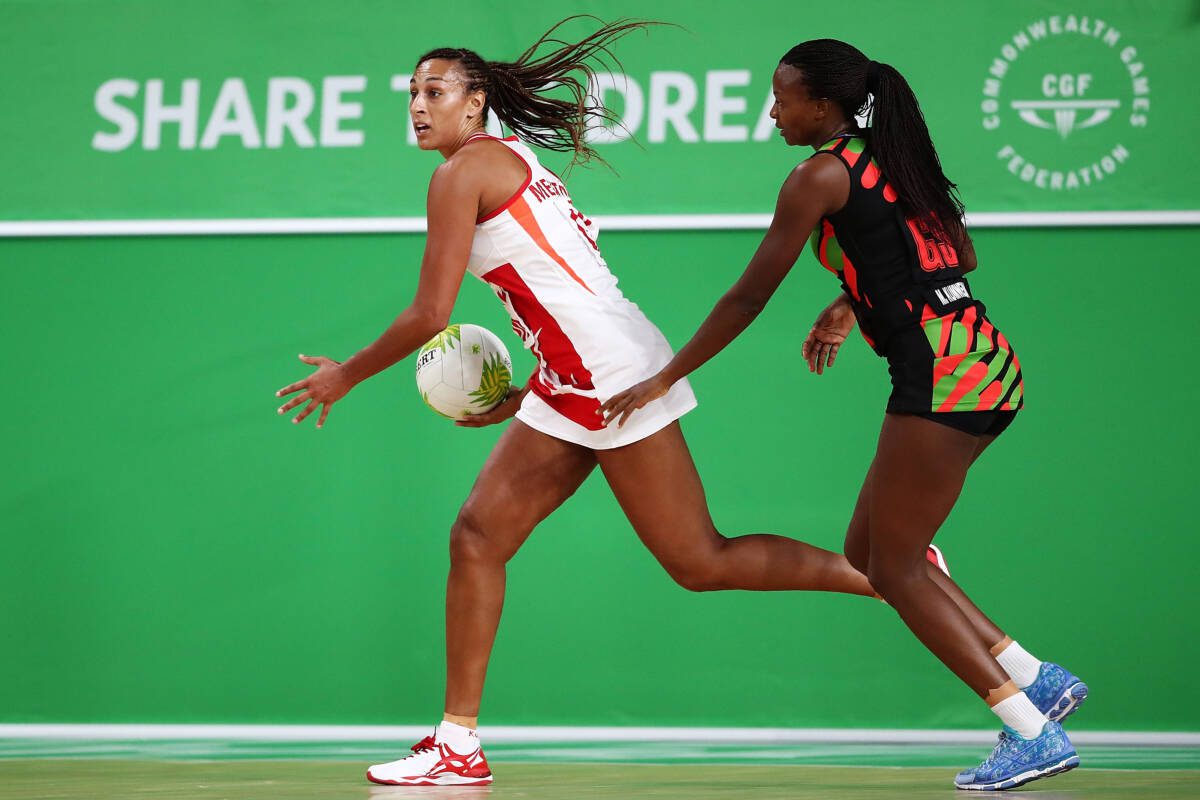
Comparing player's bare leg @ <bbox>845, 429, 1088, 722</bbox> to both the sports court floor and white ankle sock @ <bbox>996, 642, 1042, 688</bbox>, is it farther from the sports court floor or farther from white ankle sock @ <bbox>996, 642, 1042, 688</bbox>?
the sports court floor

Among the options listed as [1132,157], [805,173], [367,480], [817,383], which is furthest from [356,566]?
[1132,157]

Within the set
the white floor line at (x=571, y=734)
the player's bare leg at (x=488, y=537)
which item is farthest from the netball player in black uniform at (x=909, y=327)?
the white floor line at (x=571, y=734)

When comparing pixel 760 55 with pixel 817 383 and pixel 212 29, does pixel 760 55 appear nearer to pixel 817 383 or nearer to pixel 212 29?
pixel 817 383

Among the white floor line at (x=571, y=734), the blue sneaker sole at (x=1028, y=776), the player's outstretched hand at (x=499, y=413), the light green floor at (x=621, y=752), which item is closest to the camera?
the blue sneaker sole at (x=1028, y=776)

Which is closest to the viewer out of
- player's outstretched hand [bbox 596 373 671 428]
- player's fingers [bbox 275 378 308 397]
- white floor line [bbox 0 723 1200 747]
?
player's fingers [bbox 275 378 308 397]

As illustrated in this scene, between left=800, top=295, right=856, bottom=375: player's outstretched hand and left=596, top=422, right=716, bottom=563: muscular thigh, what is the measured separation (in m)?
0.36

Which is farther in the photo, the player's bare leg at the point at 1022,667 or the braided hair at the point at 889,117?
the player's bare leg at the point at 1022,667

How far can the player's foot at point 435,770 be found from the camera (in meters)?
2.85

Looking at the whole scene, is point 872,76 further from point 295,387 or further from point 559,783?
point 559,783

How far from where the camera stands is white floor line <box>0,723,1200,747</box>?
4.21 m

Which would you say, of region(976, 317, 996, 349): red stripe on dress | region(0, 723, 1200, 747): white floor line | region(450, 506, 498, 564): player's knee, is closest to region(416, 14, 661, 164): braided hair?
region(450, 506, 498, 564): player's knee

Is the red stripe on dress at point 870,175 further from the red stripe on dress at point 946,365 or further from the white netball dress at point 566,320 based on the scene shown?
the white netball dress at point 566,320

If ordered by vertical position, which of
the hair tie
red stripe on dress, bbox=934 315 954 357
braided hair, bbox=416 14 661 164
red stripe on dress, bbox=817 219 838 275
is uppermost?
braided hair, bbox=416 14 661 164

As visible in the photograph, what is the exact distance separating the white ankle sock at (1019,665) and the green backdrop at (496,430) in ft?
4.98
